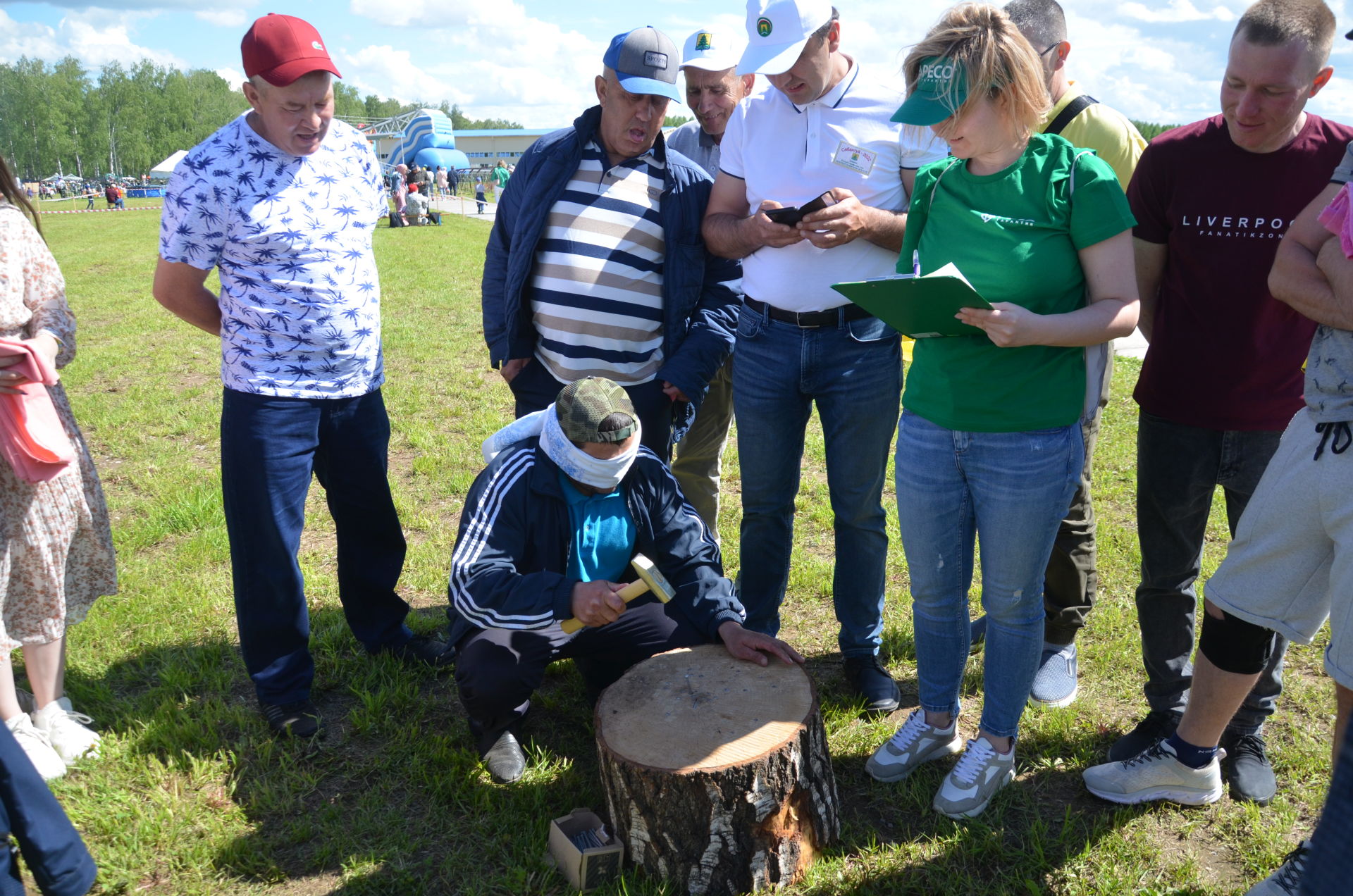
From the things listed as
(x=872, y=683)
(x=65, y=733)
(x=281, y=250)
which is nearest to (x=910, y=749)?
(x=872, y=683)

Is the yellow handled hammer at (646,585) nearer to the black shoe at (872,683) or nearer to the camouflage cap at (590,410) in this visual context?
the camouflage cap at (590,410)

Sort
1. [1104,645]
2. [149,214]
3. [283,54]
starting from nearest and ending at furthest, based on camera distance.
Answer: [283,54]
[1104,645]
[149,214]

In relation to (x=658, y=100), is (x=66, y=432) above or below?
below

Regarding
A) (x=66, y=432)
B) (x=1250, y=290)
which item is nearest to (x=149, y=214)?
(x=66, y=432)

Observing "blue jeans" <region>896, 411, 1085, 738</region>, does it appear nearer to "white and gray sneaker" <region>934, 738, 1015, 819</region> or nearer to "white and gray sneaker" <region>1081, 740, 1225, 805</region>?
"white and gray sneaker" <region>934, 738, 1015, 819</region>

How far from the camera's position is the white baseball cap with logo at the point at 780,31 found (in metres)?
2.79

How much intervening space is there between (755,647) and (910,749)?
624mm

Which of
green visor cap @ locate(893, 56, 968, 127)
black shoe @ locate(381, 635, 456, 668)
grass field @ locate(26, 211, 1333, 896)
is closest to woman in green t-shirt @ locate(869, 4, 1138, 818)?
green visor cap @ locate(893, 56, 968, 127)

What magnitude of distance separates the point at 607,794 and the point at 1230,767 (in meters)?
1.97

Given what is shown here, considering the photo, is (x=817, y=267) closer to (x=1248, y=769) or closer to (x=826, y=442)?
(x=826, y=442)

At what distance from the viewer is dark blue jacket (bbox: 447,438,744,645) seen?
2.77m

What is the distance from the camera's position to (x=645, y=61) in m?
3.03

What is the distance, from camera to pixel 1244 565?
2.37m

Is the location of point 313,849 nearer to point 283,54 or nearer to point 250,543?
point 250,543
